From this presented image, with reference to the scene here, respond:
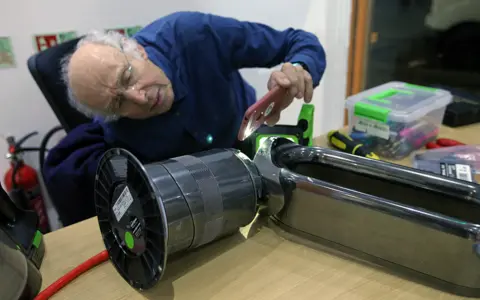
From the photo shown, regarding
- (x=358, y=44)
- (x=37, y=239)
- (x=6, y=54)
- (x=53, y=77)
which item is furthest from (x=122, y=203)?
(x=358, y=44)

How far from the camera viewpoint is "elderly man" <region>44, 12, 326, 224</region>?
90 centimetres

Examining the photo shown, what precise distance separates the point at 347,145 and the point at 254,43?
35 cm

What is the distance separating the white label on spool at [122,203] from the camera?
591 millimetres

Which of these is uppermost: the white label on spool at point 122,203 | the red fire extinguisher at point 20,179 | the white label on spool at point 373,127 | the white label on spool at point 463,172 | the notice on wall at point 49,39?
the notice on wall at point 49,39

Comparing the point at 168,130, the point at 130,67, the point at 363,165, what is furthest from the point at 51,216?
the point at 363,165

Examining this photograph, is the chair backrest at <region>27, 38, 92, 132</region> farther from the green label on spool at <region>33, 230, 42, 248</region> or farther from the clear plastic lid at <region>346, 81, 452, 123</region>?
the clear plastic lid at <region>346, 81, 452, 123</region>

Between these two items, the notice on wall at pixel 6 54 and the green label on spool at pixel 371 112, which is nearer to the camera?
the green label on spool at pixel 371 112

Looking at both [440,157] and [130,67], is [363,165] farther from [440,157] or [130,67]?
[130,67]

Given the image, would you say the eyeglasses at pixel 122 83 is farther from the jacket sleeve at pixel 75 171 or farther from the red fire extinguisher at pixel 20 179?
the red fire extinguisher at pixel 20 179

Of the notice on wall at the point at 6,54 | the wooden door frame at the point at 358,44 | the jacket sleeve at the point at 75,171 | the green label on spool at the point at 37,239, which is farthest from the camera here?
the wooden door frame at the point at 358,44

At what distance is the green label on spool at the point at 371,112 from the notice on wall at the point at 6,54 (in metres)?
1.12

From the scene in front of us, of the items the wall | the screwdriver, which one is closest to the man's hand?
the screwdriver

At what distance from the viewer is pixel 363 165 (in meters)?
0.67

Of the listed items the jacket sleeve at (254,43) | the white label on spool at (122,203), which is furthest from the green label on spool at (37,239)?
the jacket sleeve at (254,43)
